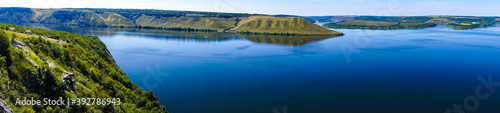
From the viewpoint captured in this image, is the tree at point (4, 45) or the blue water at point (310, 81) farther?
the blue water at point (310, 81)

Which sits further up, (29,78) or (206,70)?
(29,78)

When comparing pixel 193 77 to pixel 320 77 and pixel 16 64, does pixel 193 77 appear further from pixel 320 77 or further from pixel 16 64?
pixel 16 64

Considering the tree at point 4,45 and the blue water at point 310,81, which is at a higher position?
the tree at point 4,45

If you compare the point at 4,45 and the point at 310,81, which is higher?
the point at 4,45

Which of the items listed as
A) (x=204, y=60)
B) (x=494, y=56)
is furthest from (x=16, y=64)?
(x=494, y=56)

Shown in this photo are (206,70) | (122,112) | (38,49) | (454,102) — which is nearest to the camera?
(122,112)

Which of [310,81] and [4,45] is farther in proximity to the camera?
[310,81]

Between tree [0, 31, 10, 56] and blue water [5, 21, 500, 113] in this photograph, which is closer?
tree [0, 31, 10, 56]

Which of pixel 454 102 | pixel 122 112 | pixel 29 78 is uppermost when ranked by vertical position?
pixel 29 78

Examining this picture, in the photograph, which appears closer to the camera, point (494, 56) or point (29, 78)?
point (29, 78)

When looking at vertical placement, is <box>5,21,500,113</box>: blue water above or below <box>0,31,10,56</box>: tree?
below

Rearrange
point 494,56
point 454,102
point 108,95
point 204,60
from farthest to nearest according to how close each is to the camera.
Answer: point 494,56 < point 204,60 < point 454,102 < point 108,95
